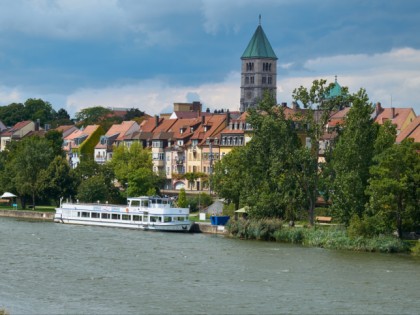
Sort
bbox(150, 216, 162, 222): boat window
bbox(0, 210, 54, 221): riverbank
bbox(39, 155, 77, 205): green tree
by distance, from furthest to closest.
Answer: bbox(39, 155, 77, 205): green tree → bbox(0, 210, 54, 221): riverbank → bbox(150, 216, 162, 222): boat window

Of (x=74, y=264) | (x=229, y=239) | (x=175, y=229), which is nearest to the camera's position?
(x=74, y=264)

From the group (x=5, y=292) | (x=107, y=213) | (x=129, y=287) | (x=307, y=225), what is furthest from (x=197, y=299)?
(x=107, y=213)

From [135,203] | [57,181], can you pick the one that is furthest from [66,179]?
[135,203]

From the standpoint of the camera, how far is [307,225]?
84.9 meters

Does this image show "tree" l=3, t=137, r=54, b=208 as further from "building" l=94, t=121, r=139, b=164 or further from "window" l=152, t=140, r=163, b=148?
"building" l=94, t=121, r=139, b=164

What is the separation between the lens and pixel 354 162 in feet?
256

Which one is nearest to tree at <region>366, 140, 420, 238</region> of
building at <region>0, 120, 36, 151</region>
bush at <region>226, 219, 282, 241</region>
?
bush at <region>226, 219, 282, 241</region>

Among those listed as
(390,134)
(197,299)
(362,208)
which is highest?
(390,134)

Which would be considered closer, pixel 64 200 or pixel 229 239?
pixel 229 239

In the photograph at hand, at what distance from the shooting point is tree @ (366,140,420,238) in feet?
240

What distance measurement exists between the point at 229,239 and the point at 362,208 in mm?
11945

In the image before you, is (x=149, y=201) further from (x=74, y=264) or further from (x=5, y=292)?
(x=5, y=292)

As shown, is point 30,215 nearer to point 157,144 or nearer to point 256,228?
point 157,144

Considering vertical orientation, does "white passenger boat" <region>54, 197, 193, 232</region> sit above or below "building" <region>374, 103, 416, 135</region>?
below
